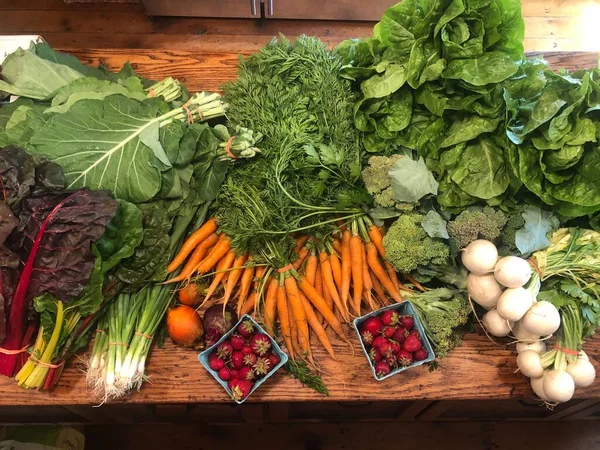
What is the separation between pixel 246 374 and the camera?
4.01 feet

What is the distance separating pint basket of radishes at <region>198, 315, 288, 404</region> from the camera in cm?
122

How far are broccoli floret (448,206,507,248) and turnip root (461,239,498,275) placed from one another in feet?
0.08

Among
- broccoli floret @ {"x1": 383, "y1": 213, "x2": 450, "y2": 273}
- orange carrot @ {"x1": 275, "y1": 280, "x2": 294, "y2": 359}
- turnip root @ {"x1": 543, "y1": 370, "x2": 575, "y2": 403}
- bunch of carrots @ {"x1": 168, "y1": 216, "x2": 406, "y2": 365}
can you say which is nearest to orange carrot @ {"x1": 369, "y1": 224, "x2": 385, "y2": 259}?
bunch of carrots @ {"x1": 168, "y1": 216, "x2": 406, "y2": 365}

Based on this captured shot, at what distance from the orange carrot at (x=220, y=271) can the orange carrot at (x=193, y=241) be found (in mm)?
91

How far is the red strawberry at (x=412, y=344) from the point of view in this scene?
49.6 inches

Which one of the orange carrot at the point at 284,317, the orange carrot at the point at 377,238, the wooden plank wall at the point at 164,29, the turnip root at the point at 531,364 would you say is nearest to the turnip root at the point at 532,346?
the turnip root at the point at 531,364

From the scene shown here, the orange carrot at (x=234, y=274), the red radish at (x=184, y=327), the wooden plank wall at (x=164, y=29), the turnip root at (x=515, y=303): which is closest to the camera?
the turnip root at (x=515, y=303)

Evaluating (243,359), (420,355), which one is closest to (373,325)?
(420,355)

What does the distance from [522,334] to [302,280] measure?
24.4 inches

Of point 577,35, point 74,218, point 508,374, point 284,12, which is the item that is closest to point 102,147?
point 74,218

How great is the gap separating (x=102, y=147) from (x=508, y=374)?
128cm

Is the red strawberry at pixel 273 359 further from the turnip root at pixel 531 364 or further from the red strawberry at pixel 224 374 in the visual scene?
the turnip root at pixel 531 364

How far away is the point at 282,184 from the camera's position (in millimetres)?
1377

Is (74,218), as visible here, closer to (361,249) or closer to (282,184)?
(282,184)
